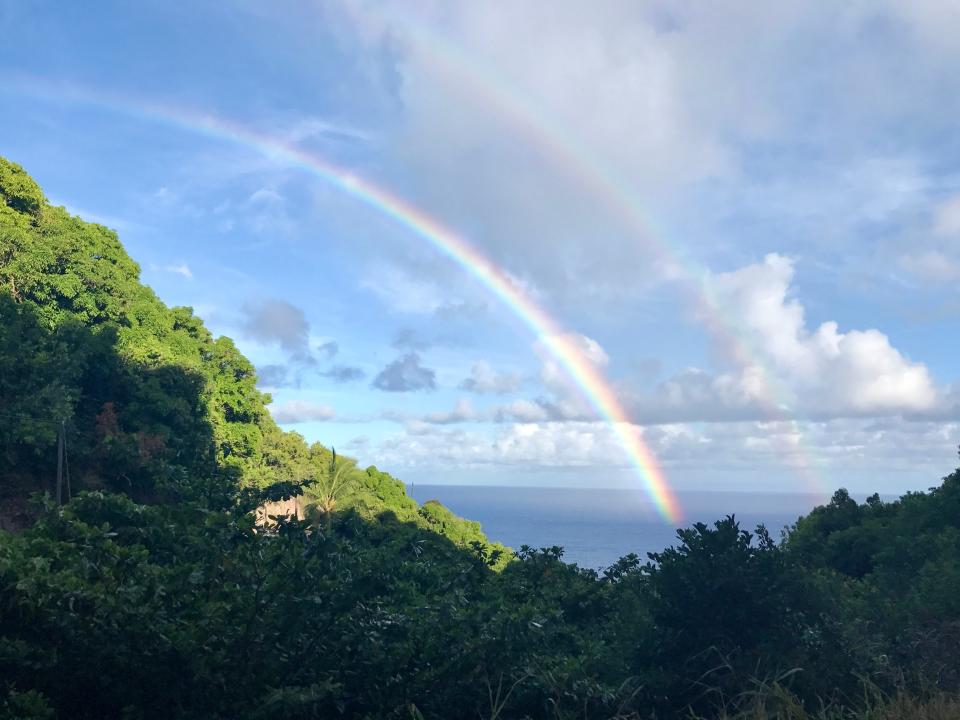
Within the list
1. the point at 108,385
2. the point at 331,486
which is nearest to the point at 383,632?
the point at 108,385

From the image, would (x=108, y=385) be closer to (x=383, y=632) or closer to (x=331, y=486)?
(x=331, y=486)

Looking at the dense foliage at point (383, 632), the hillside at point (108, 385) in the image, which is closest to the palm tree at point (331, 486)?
the hillside at point (108, 385)

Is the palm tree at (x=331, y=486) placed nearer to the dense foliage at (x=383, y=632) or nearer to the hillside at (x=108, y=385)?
the hillside at (x=108, y=385)

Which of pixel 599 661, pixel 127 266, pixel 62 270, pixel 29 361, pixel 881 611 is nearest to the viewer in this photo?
pixel 599 661

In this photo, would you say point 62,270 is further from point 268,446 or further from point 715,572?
point 715,572

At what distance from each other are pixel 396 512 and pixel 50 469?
1968cm

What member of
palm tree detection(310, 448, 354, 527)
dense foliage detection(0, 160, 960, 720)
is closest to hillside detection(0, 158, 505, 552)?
palm tree detection(310, 448, 354, 527)

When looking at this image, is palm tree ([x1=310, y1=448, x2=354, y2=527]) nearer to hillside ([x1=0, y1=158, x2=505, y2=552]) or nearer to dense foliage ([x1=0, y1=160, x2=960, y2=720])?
hillside ([x1=0, y1=158, x2=505, y2=552])

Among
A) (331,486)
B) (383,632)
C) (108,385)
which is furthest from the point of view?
(331,486)

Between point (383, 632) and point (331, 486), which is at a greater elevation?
point (331, 486)

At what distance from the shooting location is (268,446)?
39.4 m

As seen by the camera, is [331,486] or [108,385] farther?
[331,486]

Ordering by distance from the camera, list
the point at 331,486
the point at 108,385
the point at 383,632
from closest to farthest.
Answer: the point at 383,632 < the point at 108,385 < the point at 331,486

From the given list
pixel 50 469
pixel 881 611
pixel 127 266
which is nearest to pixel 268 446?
pixel 127 266
